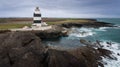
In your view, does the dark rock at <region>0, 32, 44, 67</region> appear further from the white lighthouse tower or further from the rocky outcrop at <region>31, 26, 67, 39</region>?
the white lighthouse tower

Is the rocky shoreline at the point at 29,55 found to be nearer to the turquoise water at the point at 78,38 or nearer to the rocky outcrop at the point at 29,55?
the rocky outcrop at the point at 29,55

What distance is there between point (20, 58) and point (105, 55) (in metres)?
12.1

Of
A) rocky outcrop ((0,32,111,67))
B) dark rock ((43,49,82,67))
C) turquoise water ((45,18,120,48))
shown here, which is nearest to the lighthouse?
turquoise water ((45,18,120,48))

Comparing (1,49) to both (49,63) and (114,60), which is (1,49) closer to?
(49,63)

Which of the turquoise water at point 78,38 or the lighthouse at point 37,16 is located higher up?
the lighthouse at point 37,16

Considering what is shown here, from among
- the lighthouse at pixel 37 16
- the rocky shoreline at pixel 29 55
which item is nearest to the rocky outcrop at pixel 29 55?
the rocky shoreline at pixel 29 55

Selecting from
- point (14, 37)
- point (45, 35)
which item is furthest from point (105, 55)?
point (45, 35)

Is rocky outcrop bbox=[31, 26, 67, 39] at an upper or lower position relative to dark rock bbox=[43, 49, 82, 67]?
lower

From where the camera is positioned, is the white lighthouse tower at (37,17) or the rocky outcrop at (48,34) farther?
the rocky outcrop at (48,34)

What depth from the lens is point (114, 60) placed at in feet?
76.6

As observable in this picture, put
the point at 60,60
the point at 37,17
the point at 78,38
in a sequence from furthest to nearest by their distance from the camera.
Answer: the point at 78,38
the point at 37,17
the point at 60,60

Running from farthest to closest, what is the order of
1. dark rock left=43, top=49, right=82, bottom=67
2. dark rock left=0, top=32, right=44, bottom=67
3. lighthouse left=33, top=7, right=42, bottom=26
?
lighthouse left=33, top=7, right=42, bottom=26, dark rock left=43, top=49, right=82, bottom=67, dark rock left=0, top=32, right=44, bottom=67

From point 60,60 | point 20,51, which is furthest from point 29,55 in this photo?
point 60,60

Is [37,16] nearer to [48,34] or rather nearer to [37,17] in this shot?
[37,17]
